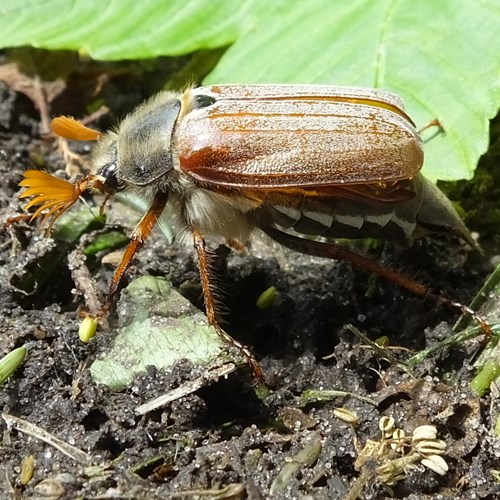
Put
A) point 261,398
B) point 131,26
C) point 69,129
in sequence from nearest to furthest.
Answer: point 261,398
point 69,129
point 131,26

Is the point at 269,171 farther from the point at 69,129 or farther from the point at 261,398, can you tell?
the point at 69,129

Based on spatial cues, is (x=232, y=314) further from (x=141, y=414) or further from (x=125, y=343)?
(x=141, y=414)

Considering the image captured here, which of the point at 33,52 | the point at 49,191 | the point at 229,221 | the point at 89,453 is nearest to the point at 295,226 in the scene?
the point at 229,221

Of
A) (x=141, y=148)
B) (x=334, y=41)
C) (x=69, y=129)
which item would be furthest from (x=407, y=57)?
(x=69, y=129)

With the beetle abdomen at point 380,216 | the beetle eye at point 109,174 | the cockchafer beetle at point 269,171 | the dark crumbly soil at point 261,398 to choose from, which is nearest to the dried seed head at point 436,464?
the dark crumbly soil at point 261,398

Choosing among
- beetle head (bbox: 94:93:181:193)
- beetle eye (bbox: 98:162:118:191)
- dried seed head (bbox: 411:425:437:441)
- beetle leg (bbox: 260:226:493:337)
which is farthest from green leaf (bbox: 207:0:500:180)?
dried seed head (bbox: 411:425:437:441)

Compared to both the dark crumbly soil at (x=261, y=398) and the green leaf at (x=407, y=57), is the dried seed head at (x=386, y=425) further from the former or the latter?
the green leaf at (x=407, y=57)

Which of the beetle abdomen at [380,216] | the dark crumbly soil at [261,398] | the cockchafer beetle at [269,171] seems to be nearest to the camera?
the dark crumbly soil at [261,398]
